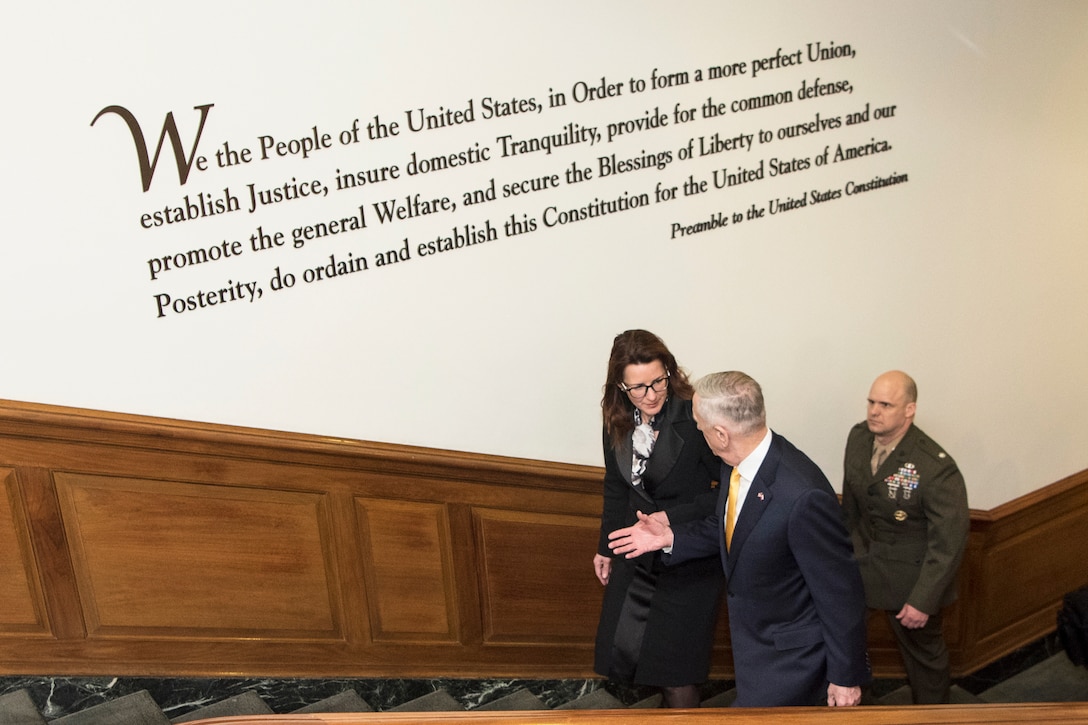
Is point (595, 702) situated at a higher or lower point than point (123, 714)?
lower

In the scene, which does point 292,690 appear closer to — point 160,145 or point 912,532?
point 160,145

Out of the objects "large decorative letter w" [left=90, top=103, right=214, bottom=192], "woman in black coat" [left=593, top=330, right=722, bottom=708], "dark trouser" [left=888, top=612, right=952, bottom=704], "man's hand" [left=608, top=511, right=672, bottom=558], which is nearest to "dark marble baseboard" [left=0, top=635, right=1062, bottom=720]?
"dark trouser" [left=888, top=612, right=952, bottom=704]

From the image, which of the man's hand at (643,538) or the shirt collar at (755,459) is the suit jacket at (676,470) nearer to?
the man's hand at (643,538)

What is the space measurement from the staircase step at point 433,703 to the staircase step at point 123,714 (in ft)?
3.22

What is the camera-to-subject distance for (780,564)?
322cm

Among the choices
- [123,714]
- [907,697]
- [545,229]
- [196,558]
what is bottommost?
[907,697]

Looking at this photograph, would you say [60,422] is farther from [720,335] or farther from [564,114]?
[720,335]

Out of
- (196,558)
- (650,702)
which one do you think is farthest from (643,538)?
(196,558)

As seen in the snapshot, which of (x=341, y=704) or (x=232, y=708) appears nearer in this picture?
(x=232, y=708)

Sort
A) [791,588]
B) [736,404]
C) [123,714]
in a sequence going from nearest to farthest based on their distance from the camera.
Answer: [736,404], [791,588], [123,714]

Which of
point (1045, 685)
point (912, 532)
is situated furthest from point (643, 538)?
point (1045, 685)

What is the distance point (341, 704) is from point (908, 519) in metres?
2.52

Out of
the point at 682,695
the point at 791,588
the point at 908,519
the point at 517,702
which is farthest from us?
the point at 517,702

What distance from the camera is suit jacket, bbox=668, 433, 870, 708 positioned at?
3.13 m
